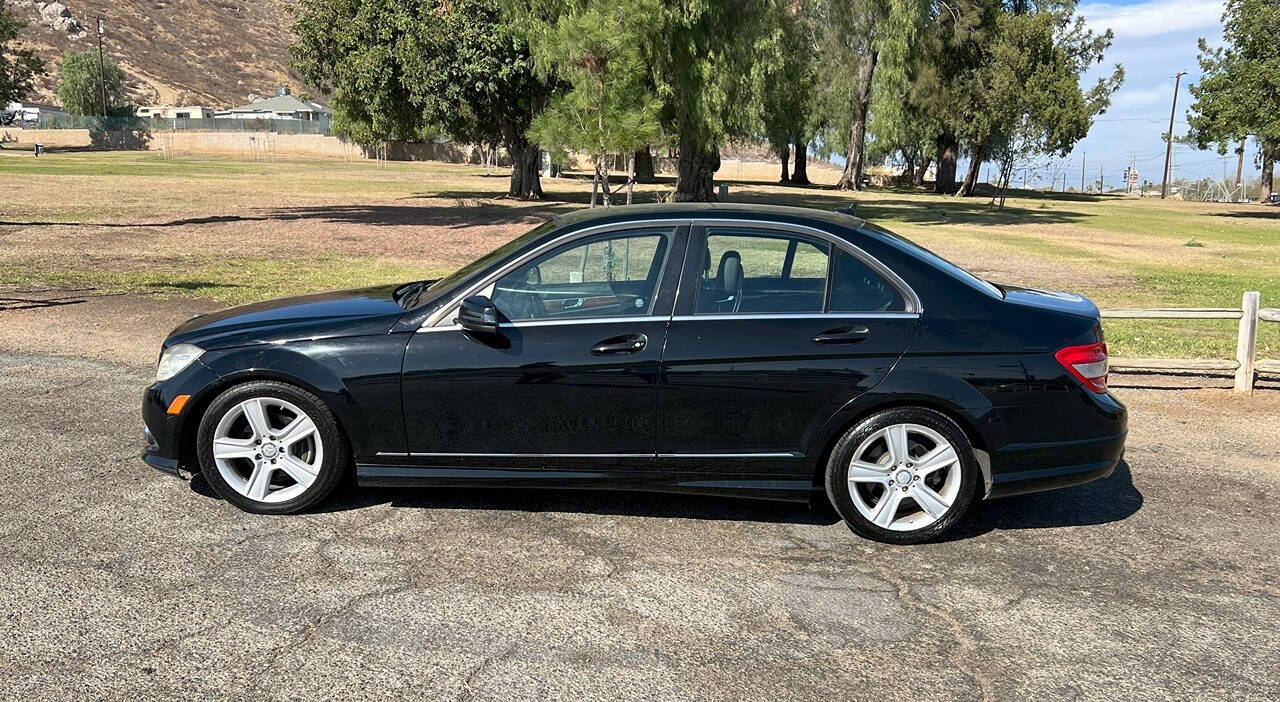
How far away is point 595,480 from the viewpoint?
4.94 metres

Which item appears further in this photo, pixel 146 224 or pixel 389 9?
pixel 389 9

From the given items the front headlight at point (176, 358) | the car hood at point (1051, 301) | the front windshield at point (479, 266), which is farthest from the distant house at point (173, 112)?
the car hood at point (1051, 301)

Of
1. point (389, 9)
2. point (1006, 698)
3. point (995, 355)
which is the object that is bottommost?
point (1006, 698)

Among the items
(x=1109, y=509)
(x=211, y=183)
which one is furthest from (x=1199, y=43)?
(x=1109, y=509)

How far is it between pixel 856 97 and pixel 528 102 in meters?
25.2

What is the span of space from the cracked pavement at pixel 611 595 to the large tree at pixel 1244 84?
37.4 m

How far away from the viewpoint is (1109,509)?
215 inches

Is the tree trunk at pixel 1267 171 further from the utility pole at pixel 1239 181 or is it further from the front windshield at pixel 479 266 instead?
the front windshield at pixel 479 266

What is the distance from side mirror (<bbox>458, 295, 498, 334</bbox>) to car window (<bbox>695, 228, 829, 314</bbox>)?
975 millimetres

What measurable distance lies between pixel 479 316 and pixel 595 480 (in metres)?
0.98

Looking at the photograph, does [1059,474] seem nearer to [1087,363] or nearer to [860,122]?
[1087,363]

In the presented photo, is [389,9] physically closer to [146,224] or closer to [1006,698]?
[146,224]

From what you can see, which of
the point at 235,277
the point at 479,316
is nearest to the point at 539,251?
the point at 479,316

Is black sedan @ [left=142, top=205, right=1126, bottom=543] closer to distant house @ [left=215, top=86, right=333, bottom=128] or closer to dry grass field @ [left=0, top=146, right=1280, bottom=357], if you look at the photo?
dry grass field @ [left=0, top=146, right=1280, bottom=357]
